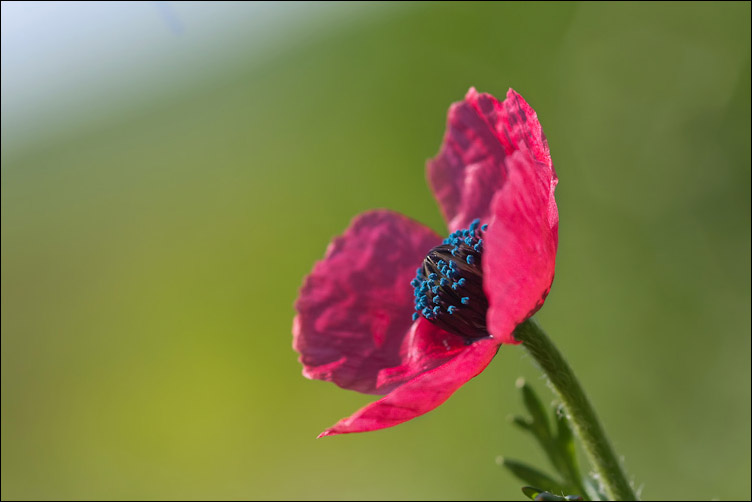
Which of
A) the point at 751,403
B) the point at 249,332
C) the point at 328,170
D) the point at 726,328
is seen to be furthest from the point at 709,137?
the point at 249,332

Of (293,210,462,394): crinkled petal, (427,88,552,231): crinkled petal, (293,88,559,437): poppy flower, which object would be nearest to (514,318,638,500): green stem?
(293,88,559,437): poppy flower

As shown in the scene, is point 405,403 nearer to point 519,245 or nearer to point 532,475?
point 519,245

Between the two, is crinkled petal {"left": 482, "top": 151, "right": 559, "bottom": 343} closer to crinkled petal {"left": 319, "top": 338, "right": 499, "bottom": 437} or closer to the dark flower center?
crinkled petal {"left": 319, "top": 338, "right": 499, "bottom": 437}

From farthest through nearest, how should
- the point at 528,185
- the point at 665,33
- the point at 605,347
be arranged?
the point at 665,33, the point at 605,347, the point at 528,185

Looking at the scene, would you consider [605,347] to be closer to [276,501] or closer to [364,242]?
[276,501]

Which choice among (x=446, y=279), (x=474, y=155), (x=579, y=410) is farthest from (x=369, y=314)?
(x=579, y=410)

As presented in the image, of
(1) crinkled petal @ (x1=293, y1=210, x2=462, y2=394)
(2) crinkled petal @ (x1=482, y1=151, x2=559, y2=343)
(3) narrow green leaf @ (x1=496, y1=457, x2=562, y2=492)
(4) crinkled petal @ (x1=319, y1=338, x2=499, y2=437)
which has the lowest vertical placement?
(3) narrow green leaf @ (x1=496, y1=457, x2=562, y2=492)
